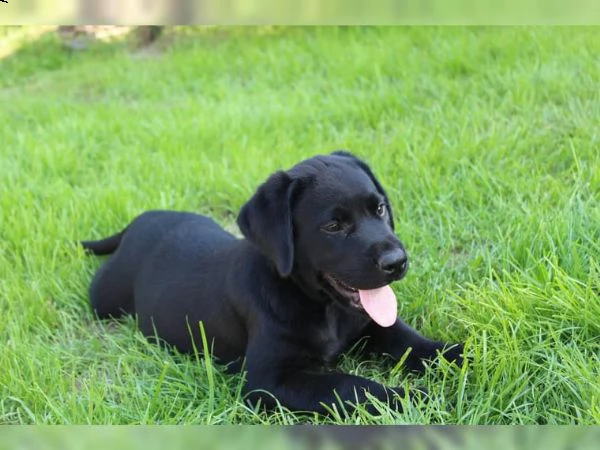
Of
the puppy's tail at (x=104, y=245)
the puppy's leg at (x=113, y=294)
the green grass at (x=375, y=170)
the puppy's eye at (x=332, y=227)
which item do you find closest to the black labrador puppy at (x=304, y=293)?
the puppy's eye at (x=332, y=227)

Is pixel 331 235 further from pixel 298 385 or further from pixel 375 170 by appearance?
pixel 375 170

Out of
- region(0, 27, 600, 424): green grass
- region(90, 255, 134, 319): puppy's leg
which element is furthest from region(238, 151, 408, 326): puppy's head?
region(90, 255, 134, 319): puppy's leg

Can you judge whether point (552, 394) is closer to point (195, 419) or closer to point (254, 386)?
point (254, 386)

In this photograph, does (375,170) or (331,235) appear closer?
(331,235)

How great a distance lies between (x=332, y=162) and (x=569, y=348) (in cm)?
97

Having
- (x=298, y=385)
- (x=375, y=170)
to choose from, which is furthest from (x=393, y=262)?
(x=375, y=170)

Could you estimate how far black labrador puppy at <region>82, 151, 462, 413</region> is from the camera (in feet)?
7.14

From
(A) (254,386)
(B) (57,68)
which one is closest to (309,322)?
(A) (254,386)

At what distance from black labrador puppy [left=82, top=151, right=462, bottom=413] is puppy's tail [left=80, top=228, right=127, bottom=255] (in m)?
0.71

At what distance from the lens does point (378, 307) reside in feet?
7.49

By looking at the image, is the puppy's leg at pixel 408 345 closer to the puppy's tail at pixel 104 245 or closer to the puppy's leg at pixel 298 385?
the puppy's leg at pixel 298 385

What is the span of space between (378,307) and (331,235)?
0.29 meters

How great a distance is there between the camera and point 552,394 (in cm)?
202

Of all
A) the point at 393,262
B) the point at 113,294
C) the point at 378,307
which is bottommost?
the point at 113,294
